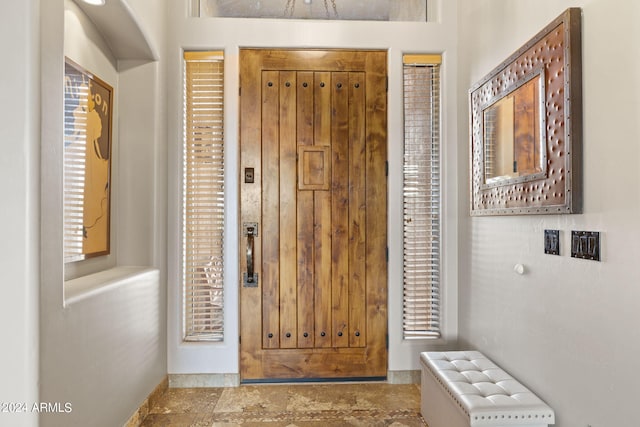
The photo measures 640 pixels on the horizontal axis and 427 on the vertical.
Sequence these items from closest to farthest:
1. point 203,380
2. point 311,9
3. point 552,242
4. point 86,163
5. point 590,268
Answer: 1. point 590,268
2. point 552,242
3. point 86,163
4. point 203,380
5. point 311,9

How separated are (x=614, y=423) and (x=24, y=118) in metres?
2.23

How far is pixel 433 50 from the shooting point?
2.70 m

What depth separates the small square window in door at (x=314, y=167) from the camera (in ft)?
8.73

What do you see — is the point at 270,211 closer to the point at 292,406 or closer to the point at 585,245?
the point at 292,406

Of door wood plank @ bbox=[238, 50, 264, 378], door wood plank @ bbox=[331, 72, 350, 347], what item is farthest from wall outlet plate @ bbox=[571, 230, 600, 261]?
door wood plank @ bbox=[238, 50, 264, 378]

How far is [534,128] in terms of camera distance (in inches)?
66.5

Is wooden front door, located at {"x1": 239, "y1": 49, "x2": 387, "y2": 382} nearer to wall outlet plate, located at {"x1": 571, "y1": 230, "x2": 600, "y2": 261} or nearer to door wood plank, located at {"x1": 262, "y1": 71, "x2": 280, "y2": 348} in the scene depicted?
door wood plank, located at {"x1": 262, "y1": 71, "x2": 280, "y2": 348}

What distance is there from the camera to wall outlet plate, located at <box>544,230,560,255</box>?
157 centimetres

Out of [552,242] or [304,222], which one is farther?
[304,222]

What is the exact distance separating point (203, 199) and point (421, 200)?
1555 mm

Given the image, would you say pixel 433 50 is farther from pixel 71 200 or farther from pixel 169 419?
pixel 169 419

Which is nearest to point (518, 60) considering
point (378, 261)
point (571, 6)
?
point (571, 6)

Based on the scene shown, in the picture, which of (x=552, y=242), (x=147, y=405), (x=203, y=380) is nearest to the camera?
(x=552, y=242)

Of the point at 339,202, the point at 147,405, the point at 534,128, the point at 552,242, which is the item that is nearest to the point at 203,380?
the point at 147,405
